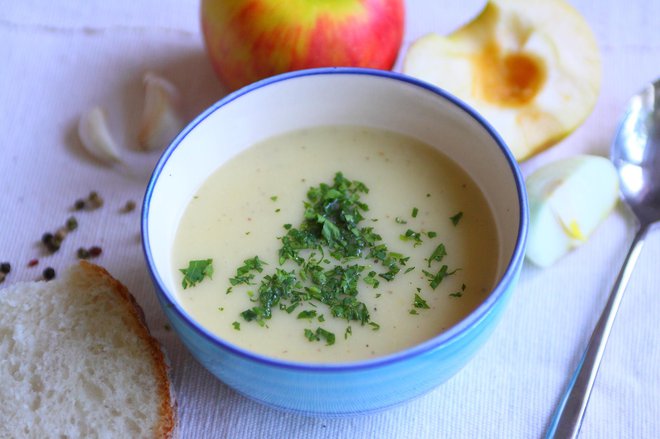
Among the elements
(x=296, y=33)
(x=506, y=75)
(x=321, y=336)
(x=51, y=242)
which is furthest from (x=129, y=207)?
(x=506, y=75)

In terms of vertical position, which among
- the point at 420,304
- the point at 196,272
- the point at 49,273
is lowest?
the point at 49,273

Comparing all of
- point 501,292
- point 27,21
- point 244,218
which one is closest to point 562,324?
point 501,292

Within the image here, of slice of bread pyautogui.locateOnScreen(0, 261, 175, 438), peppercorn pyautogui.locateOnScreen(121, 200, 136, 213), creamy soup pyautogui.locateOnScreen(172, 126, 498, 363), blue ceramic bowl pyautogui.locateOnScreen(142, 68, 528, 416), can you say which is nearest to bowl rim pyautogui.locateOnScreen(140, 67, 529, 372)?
blue ceramic bowl pyautogui.locateOnScreen(142, 68, 528, 416)

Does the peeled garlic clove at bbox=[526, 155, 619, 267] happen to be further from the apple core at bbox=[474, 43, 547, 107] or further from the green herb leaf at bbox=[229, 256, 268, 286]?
the green herb leaf at bbox=[229, 256, 268, 286]

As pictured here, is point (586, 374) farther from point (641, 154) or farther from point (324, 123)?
point (324, 123)

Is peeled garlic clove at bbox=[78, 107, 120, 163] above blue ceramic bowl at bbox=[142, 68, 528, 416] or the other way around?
the other way around

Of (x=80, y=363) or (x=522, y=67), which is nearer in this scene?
(x=80, y=363)
